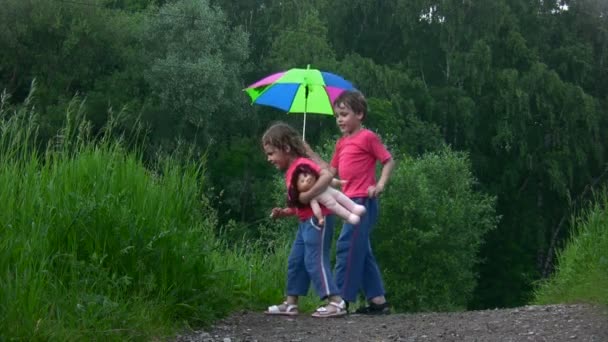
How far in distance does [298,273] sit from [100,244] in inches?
84.1

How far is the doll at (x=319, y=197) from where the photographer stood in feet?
26.2

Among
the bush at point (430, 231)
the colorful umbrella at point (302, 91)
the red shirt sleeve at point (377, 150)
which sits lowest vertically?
the bush at point (430, 231)

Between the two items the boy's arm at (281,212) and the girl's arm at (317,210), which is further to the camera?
the boy's arm at (281,212)

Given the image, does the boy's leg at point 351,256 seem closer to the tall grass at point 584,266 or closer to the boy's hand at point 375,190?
the boy's hand at point 375,190

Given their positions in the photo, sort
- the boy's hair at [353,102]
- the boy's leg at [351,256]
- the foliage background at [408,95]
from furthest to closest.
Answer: the foliage background at [408,95] → the boy's leg at [351,256] → the boy's hair at [353,102]

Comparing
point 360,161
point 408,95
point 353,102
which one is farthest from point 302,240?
A: point 408,95

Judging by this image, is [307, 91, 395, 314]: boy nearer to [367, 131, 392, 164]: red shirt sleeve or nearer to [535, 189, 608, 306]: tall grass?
[367, 131, 392, 164]: red shirt sleeve

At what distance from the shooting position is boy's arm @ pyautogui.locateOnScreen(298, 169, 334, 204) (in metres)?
7.89

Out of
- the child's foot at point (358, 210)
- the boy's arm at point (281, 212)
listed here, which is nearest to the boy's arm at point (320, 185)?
the boy's arm at point (281, 212)

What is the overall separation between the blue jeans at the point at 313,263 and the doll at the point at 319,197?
0.56 ft

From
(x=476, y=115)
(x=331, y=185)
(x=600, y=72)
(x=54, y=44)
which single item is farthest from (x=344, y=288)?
(x=600, y=72)

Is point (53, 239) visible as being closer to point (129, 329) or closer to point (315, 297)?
point (129, 329)

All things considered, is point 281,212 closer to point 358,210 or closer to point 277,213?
point 277,213

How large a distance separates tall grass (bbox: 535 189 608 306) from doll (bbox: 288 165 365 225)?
1.98 m
